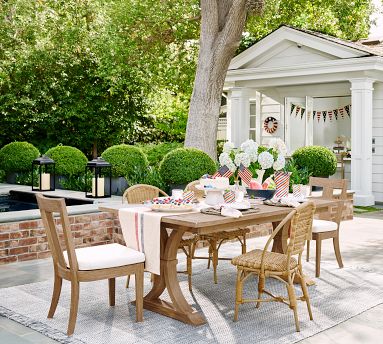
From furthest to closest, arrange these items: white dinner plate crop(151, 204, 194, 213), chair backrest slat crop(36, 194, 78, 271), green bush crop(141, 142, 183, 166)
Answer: green bush crop(141, 142, 183, 166) → white dinner plate crop(151, 204, 194, 213) → chair backrest slat crop(36, 194, 78, 271)

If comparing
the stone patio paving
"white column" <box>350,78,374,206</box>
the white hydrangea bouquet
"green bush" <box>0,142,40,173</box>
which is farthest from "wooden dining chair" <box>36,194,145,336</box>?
"white column" <box>350,78,374,206</box>

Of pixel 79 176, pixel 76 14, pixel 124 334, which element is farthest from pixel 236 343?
pixel 76 14

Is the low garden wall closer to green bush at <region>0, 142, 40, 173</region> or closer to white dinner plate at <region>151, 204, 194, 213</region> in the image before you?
white dinner plate at <region>151, 204, 194, 213</region>

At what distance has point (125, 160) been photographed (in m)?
9.92

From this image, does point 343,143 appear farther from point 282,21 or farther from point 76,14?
point 76,14

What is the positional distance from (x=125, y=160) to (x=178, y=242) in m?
5.20

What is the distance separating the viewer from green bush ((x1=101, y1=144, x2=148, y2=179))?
389 inches

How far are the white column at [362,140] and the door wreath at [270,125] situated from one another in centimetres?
297

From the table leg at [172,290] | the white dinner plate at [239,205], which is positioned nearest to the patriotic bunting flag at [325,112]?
the white dinner plate at [239,205]

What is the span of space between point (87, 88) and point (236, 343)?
42.1 ft

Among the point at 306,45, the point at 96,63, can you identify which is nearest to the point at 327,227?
the point at 306,45

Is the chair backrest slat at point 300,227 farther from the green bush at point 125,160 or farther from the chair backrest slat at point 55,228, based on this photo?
the green bush at point 125,160

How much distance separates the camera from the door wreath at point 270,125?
15.0m

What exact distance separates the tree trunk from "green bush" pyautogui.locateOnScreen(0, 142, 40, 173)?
10.6 ft
